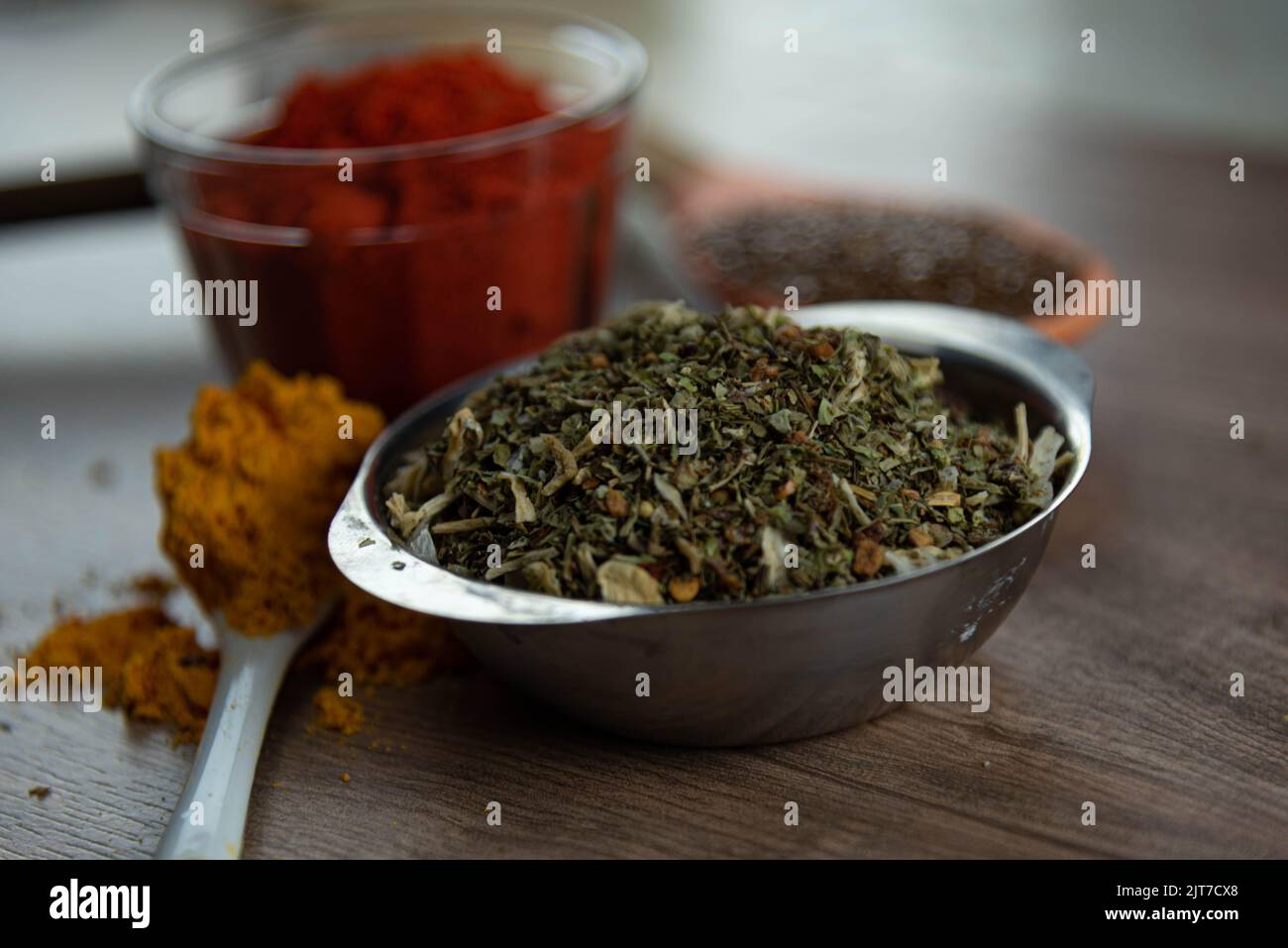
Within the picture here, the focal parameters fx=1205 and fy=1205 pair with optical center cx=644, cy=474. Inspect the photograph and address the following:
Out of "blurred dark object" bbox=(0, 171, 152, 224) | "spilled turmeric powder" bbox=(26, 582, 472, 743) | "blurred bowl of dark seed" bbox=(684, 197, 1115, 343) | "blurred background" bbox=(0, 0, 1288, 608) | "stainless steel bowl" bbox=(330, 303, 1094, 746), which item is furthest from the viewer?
"blurred dark object" bbox=(0, 171, 152, 224)

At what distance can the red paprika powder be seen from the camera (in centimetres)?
117

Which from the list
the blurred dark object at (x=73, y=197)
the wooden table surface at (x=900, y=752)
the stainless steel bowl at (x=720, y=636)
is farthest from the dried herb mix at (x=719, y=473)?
the blurred dark object at (x=73, y=197)

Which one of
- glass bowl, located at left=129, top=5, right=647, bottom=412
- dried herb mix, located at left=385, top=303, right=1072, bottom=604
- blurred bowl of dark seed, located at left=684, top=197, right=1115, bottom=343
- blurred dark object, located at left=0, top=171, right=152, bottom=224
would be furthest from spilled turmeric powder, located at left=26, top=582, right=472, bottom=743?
blurred dark object, located at left=0, top=171, right=152, bottom=224

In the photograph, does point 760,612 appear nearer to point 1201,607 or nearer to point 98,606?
point 1201,607

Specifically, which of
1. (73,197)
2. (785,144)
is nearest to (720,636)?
(73,197)

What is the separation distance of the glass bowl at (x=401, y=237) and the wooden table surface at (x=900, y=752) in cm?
27

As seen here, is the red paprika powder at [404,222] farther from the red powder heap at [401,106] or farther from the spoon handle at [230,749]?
the spoon handle at [230,749]

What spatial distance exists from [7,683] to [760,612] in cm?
66

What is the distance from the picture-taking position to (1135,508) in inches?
45.1

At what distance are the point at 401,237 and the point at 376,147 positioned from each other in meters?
0.12

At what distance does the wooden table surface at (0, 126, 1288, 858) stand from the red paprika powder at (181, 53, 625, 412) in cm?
27

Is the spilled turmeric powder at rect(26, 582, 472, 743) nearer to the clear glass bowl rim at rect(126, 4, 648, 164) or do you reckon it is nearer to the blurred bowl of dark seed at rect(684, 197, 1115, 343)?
the clear glass bowl rim at rect(126, 4, 648, 164)

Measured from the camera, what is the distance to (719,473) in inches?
31.6

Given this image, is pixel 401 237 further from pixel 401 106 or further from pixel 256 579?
pixel 256 579
